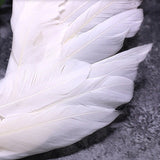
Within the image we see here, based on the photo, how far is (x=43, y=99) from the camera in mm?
691

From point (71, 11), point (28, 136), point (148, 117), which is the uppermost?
point (71, 11)

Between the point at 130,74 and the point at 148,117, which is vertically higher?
the point at 130,74

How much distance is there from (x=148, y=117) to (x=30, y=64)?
0.27 m

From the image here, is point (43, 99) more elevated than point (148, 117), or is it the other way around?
point (43, 99)

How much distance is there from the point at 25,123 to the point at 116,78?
7.6 inches

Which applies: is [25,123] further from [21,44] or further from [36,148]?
[21,44]

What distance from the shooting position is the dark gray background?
0.73m

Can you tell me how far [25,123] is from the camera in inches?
26.8

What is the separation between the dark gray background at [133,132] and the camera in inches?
28.7

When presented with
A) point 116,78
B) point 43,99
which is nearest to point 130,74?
point 116,78

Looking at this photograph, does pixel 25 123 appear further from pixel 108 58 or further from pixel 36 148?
pixel 108 58

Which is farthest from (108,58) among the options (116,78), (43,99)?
(43,99)

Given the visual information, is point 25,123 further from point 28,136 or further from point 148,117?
point 148,117

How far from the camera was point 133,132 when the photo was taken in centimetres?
76
